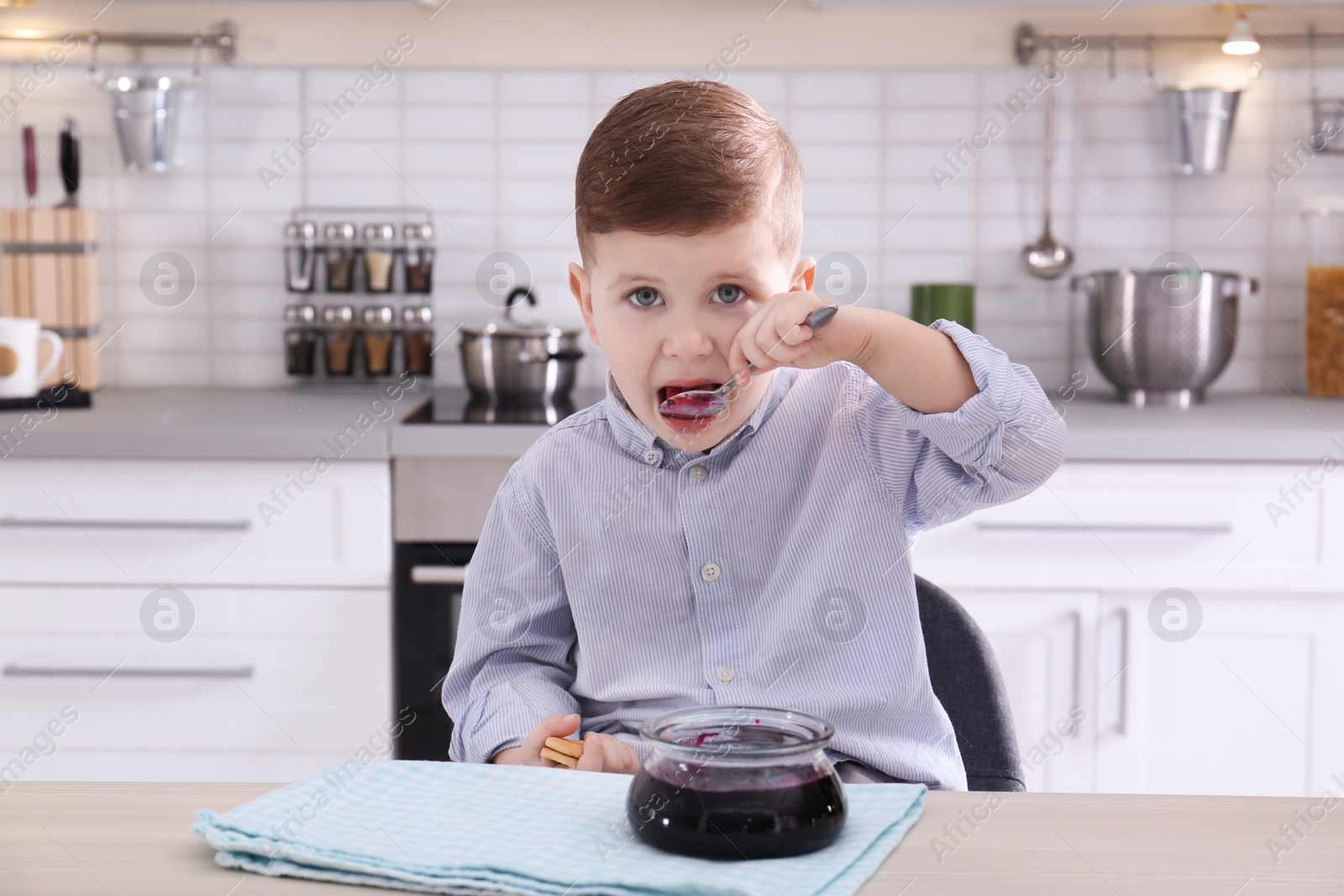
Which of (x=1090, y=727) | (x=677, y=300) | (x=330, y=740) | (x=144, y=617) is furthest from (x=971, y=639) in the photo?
(x=144, y=617)

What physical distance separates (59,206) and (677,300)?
1838mm

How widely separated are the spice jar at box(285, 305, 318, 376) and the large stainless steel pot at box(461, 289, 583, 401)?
0.39 metres

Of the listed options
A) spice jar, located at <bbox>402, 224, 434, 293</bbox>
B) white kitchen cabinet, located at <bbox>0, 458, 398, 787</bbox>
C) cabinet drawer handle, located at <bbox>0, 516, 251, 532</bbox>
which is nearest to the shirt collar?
white kitchen cabinet, located at <bbox>0, 458, 398, 787</bbox>

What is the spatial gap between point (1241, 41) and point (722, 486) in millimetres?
1729

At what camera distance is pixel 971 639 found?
3.51 ft

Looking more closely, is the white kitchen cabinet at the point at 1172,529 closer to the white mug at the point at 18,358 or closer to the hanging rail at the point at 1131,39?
the hanging rail at the point at 1131,39

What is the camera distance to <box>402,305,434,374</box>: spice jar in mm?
2369

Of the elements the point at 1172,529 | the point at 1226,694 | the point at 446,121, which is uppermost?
the point at 446,121

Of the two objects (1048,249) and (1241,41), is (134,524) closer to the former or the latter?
(1048,249)

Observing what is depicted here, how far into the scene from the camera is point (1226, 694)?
1.86m

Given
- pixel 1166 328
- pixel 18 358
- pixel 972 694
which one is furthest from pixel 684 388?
pixel 18 358

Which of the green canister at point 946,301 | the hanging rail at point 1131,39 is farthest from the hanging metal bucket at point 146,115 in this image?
the hanging rail at point 1131,39

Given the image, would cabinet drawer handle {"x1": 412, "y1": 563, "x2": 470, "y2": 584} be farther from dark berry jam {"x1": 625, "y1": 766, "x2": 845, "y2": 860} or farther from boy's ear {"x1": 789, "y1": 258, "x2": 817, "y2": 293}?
dark berry jam {"x1": 625, "y1": 766, "x2": 845, "y2": 860}

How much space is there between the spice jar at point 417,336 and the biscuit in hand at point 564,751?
163 centimetres
